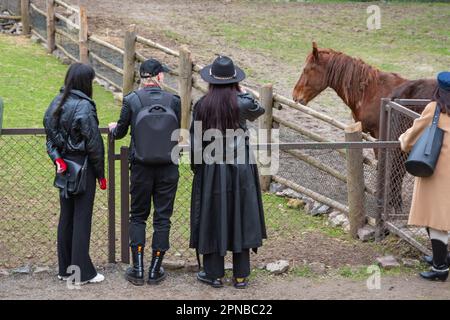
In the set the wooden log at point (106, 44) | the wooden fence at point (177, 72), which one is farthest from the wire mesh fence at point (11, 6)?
the wooden log at point (106, 44)

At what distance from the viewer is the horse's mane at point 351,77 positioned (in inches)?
376

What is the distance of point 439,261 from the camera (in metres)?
6.42

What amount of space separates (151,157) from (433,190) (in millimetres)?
1976

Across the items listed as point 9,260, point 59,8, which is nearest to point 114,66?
point 59,8

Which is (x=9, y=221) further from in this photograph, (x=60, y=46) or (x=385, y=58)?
(x=385, y=58)

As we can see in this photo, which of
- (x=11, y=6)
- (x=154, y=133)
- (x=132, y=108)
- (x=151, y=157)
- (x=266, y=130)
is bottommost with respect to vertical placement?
(x=266, y=130)

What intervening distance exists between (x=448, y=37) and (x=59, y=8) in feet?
23.9

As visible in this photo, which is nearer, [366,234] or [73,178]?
[73,178]

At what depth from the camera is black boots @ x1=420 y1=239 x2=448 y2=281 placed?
6387mm

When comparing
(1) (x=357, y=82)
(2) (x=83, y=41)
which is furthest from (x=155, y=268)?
(2) (x=83, y=41)

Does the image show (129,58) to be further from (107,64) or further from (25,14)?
(25,14)

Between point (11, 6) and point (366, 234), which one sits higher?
point (11, 6)

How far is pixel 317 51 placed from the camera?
9930mm

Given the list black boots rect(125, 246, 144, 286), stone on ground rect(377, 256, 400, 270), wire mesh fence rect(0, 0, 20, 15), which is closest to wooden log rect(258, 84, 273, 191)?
stone on ground rect(377, 256, 400, 270)
